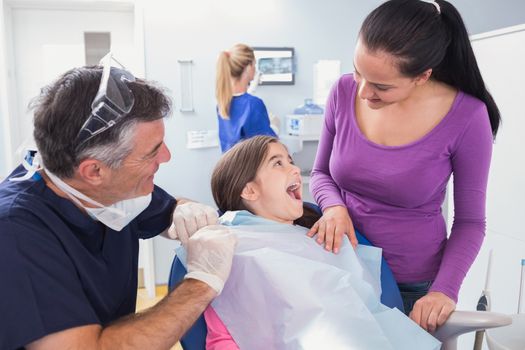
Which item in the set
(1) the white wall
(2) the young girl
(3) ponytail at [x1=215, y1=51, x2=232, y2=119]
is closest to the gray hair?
(2) the young girl

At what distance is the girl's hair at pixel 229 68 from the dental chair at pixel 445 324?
183 cm

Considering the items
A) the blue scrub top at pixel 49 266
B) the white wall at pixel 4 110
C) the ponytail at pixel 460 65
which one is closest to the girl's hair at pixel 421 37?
the ponytail at pixel 460 65

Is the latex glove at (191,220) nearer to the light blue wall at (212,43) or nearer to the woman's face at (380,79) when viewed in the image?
the woman's face at (380,79)

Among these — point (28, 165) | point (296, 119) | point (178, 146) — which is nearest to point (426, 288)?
point (28, 165)

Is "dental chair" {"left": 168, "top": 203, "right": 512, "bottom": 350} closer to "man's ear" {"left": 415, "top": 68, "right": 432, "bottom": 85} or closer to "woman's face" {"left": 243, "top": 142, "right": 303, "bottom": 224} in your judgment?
"woman's face" {"left": 243, "top": 142, "right": 303, "bottom": 224}

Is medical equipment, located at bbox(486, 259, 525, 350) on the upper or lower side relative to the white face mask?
lower

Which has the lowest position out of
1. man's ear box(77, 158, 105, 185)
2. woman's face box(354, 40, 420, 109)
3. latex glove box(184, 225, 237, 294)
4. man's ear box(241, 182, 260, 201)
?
latex glove box(184, 225, 237, 294)

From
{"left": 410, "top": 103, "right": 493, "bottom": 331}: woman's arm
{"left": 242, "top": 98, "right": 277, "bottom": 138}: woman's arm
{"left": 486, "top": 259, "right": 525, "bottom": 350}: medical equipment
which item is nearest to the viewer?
{"left": 410, "top": 103, "right": 493, "bottom": 331}: woman's arm

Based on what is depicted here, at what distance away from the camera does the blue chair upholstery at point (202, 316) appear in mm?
1054

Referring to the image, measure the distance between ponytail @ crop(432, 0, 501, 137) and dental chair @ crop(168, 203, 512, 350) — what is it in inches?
17.6

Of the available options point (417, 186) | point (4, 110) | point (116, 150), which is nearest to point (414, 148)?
point (417, 186)

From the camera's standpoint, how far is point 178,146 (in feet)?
10.6

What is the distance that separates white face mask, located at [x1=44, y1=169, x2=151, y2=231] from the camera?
94 centimetres

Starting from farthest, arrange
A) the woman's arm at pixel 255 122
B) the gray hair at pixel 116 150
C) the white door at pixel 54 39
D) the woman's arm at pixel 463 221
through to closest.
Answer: the white door at pixel 54 39
the woman's arm at pixel 255 122
the woman's arm at pixel 463 221
the gray hair at pixel 116 150
